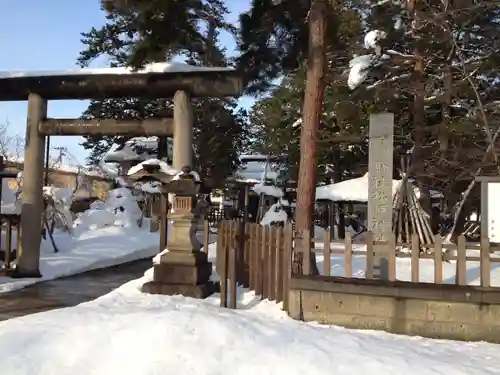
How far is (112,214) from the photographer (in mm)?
24703

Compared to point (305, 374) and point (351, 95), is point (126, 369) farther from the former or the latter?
point (351, 95)

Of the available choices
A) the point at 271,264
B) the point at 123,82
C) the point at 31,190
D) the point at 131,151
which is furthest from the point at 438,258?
the point at 131,151

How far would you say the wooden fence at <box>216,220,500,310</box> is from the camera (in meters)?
7.36

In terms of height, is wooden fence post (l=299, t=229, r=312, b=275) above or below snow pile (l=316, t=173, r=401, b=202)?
below

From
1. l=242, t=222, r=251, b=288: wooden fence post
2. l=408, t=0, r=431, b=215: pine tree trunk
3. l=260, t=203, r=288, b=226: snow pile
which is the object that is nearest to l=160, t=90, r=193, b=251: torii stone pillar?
l=242, t=222, r=251, b=288: wooden fence post

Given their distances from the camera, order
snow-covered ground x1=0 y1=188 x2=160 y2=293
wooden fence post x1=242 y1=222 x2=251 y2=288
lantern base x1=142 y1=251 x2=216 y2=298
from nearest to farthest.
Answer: lantern base x1=142 y1=251 x2=216 y2=298
wooden fence post x1=242 y1=222 x2=251 y2=288
snow-covered ground x1=0 y1=188 x2=160 y2=293

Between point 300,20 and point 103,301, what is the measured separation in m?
6.75

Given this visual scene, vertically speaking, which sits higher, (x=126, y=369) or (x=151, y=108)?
(x=151, y=108)

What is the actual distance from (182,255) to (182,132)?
259 cm

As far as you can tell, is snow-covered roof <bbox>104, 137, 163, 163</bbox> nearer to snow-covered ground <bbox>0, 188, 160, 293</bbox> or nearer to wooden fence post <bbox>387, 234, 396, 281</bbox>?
snow-covered ground <bbox>0, 188, 160, 293</bbox>

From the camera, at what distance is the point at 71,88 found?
11867 mm

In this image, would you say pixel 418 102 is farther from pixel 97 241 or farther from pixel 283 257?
pixel 97 241

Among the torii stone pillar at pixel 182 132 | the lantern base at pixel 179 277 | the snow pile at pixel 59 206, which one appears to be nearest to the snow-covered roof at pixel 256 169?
the snow pile at pixel 59 206

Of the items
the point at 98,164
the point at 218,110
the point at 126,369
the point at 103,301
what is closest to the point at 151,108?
the point at 218,110
